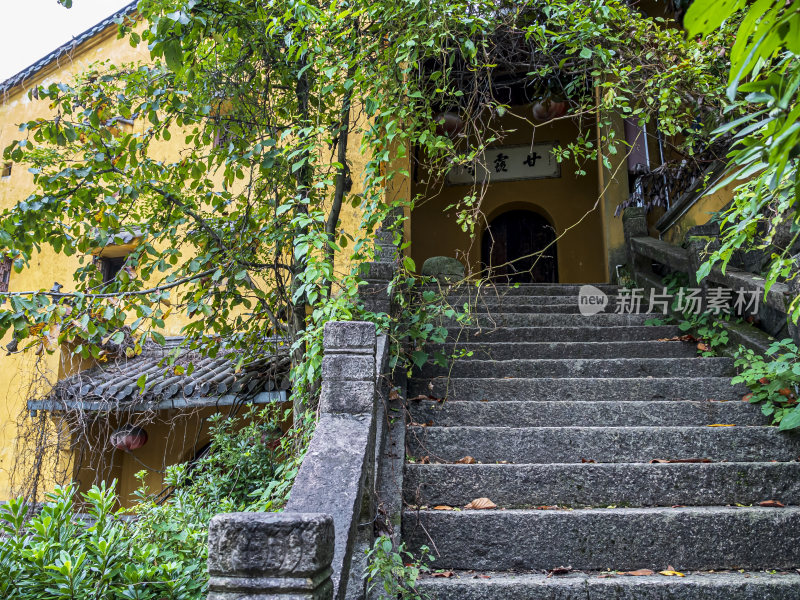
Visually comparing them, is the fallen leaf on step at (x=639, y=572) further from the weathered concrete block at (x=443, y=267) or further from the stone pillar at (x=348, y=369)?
the weathered concrete block at (x=443, y=267)

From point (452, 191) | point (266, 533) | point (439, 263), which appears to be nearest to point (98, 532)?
point (266, 533)

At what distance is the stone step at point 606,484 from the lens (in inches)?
121

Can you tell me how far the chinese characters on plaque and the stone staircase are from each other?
6.32 meters

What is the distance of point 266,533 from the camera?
134 cm

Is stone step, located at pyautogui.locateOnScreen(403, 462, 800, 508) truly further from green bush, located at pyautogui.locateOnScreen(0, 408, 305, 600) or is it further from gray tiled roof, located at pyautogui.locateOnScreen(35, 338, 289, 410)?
gray tiled roof, located at pyautogui.locateOnScreen(35, 338, 289, 410)

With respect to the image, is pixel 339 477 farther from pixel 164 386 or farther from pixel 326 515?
pixel 164 386

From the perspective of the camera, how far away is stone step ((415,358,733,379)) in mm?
4387

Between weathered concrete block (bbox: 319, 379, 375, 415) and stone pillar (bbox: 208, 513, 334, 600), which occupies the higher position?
weathered concrete block (bbox: 319, 379, 375, 415)

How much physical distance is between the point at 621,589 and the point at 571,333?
9.49 feet

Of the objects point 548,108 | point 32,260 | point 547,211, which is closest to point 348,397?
point 548,108

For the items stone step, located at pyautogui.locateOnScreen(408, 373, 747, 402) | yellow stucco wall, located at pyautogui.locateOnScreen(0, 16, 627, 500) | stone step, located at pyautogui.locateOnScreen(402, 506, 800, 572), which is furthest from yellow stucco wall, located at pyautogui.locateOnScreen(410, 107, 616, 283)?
stone step, located at pyautogui.locateOnScreen(402, 506, 800, 572)

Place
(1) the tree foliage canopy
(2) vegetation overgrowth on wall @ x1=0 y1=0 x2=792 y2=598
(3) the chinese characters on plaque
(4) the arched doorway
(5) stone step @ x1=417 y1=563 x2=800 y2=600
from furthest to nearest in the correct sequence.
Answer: (4) the arched doorway → (3) the chinese characters on plaque → (1) the tree foliage canopy → (2) vegetation overgrowth on wall @ x1=0 y1=0 x2=792 y2=598 → (5) stone step @ x1=417 y1=563 x2=800 y2=600

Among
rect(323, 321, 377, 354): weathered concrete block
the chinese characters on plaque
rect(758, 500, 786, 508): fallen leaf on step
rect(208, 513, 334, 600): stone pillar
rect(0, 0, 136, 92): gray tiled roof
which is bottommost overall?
rect(758, 500, 786, 508): fallen leaf on step

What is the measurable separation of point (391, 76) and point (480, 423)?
2.39 m
